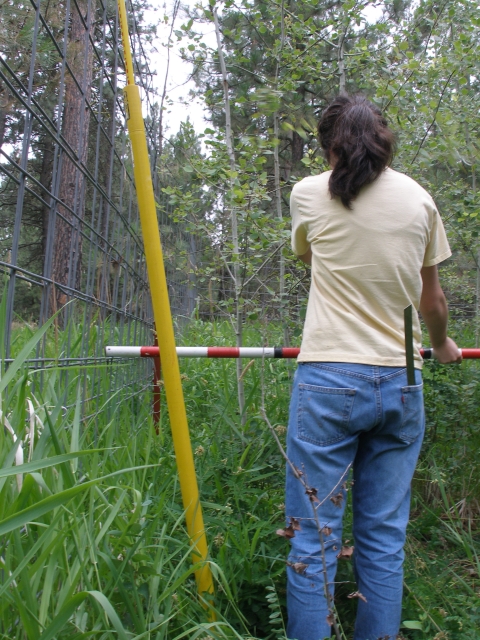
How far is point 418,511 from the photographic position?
2.79 meters

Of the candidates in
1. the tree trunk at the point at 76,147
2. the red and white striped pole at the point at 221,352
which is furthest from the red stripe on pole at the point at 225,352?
the tree trunk at the point at 76,147

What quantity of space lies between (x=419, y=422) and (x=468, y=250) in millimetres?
2380

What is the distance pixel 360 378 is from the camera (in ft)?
4.85

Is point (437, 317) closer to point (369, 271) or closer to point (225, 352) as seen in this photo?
point (369, 271)

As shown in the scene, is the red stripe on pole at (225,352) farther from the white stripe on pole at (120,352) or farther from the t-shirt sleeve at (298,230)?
the t-shirt sleeve at (298,230)

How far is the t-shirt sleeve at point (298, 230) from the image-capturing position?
1684 mm

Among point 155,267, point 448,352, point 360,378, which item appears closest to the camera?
point 155,267

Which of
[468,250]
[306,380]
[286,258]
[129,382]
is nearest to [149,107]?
[286,258]

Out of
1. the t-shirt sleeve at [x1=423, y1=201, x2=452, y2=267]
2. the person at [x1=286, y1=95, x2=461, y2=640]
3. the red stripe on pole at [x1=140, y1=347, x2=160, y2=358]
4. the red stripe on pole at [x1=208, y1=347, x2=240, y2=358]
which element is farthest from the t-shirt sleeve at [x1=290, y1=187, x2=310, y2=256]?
the red stripe on pole at [x1=140, y1=347, x2=160, y2=358]

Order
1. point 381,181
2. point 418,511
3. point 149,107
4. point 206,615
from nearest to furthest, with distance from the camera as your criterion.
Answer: point 206,615 < point 381,181 < point 418,511 < point 149,107

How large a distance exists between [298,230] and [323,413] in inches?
21.9

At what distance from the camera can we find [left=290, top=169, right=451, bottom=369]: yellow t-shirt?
1.51 m

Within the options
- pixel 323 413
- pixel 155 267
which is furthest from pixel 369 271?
pixel 155 267

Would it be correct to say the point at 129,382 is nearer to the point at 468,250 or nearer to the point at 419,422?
the point at 419,422
